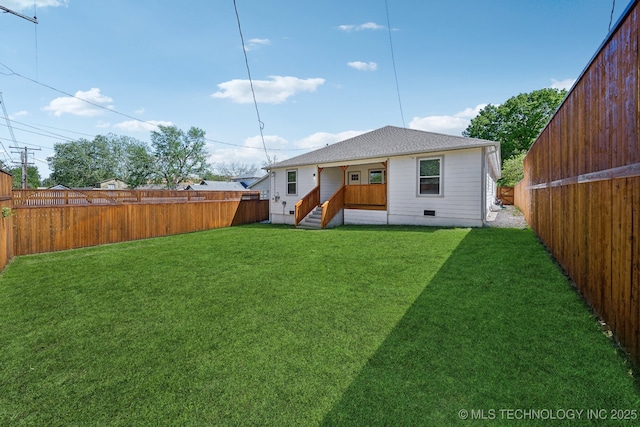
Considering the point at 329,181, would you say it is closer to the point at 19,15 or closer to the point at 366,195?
the point at 366,195

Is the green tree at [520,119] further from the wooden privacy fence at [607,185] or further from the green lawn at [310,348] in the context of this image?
the green lawn at [310,348]

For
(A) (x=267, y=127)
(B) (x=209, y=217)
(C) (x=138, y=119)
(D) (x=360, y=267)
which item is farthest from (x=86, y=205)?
(C) (x=138, y=119)

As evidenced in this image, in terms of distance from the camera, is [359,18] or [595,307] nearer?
[595,307]

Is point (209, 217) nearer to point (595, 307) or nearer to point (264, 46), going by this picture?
point (264, 46)

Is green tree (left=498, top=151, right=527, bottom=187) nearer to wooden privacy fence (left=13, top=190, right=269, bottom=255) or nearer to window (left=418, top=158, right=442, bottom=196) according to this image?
window (left=418, top=158, right=442, bottom=196)

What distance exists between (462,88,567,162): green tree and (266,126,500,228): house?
28.4 meters

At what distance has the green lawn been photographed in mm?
2012

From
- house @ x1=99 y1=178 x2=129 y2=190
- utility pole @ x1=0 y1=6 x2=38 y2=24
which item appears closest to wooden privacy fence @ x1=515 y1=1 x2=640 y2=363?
utility pole @ x1=0 y1=6 x2=38 y2=24

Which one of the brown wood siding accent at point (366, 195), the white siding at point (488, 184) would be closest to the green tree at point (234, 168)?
the white siding at point (488, 184)

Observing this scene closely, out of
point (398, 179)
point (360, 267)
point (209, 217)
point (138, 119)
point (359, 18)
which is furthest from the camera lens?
point (138, 119)

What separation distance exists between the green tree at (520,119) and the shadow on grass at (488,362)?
123 ft

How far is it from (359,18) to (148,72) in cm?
1456

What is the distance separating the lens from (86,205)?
9.48 m

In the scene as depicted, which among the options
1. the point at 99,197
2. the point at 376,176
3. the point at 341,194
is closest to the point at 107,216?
the point at 99,197
